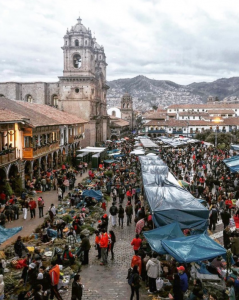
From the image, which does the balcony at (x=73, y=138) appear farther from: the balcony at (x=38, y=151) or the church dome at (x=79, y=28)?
the church dome at (x=79, y=28)

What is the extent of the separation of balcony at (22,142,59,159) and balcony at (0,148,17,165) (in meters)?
1.75

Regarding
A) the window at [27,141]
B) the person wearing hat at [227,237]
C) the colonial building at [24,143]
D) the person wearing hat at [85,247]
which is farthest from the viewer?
the window at [27,141]

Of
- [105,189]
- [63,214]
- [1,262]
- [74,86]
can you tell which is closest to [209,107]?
[74,86]

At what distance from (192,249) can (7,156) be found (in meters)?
14.6

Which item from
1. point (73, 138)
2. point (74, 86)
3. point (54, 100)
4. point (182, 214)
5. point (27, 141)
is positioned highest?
point (74, 86)

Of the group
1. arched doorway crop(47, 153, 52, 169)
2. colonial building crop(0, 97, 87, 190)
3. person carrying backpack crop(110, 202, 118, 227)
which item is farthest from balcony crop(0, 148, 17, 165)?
arched doorway crop(47, 153, 52, 169)

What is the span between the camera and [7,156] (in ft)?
65.6

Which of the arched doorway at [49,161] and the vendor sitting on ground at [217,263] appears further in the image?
the arched doorway at [49,161]

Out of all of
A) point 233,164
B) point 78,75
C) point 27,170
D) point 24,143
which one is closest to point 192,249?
point 233,164

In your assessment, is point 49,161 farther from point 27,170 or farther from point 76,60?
point 76,60

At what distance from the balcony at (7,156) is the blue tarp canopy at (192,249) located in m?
13.1

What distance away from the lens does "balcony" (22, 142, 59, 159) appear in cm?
2335

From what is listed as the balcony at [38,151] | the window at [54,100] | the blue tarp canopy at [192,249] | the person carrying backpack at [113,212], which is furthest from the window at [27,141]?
the window at [54,100]

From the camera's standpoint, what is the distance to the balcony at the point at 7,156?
63.2 ft
